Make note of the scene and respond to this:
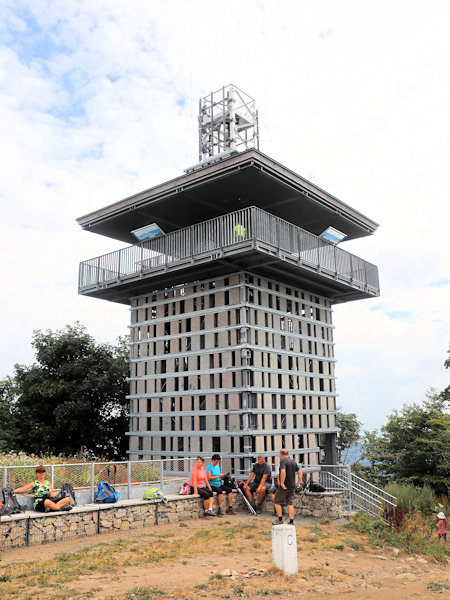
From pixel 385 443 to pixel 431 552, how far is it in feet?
47.6

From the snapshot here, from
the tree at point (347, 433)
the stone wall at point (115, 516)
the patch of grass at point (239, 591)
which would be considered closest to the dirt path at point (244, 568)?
the patch of grass at point (239, 591)

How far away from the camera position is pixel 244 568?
33.0 feet

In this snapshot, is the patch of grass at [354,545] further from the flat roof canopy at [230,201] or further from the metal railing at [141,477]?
the flat roof canopy at [230,201]

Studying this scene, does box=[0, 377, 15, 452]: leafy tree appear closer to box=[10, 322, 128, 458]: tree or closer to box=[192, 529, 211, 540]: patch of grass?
box=[10, 322, 128, 458]: tree

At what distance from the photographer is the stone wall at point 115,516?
12.2 m

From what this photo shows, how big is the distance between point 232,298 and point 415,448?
11139 millimetres

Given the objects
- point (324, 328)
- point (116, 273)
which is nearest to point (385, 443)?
point (324, 328)

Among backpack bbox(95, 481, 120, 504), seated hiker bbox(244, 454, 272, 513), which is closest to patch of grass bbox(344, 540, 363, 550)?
seated hiker bbox(244, 454, 272, 513)

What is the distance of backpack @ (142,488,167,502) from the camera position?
15.2m

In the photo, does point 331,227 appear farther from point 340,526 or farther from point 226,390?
point 340,526

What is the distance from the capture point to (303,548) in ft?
39.3

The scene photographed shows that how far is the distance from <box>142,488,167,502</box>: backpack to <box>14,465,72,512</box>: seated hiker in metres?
2.55

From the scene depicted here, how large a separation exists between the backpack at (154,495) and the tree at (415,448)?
39.4 ft

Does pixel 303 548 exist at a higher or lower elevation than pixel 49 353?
lower
